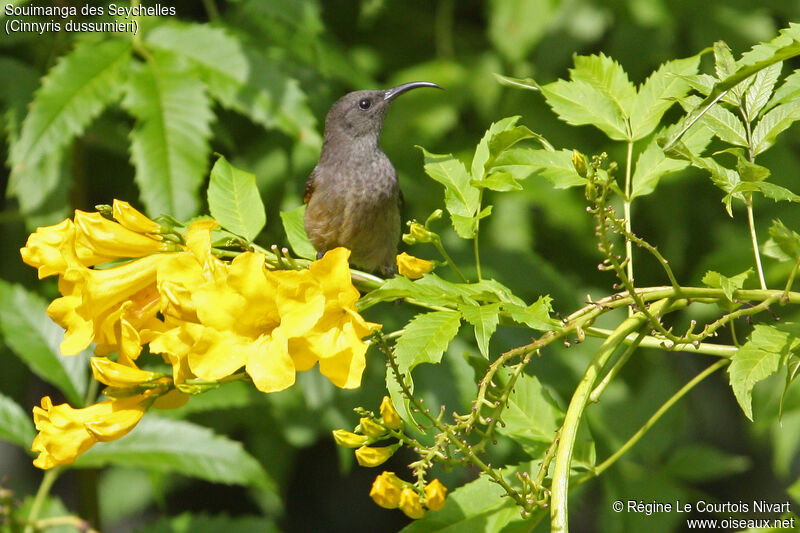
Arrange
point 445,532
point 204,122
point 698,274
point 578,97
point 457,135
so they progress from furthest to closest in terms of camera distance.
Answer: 1. point 457,135
2. point 698,274
3. point 204,122
4. point 578,97
5. point 445,532

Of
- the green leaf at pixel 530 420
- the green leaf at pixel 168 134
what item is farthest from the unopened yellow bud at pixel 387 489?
the green leaf at pixel 168 134

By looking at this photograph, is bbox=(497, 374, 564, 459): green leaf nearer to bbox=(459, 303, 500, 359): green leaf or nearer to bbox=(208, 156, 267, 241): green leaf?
bbox=(459, 303, 500, 359): green leaf

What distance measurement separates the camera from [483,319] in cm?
141

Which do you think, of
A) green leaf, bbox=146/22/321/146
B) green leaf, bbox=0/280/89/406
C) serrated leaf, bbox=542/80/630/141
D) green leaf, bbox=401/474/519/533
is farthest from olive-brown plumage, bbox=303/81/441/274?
green leaf, bbox=401/474/519/533

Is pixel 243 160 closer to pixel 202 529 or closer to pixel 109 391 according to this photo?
pixel 202 529

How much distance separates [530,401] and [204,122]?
1.52 meters

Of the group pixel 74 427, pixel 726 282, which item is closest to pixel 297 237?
pixel 74 427

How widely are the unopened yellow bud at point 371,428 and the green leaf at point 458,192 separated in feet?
1.41

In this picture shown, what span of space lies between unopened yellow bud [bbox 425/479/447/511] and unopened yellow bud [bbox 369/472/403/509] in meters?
0.07

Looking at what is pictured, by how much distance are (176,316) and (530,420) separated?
829mm

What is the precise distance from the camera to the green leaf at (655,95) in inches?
70.6

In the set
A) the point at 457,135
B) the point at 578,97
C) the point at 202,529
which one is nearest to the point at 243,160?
the point at 457,135

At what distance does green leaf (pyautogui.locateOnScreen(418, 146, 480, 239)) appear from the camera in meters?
1.69

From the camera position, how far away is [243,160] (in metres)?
3.72
